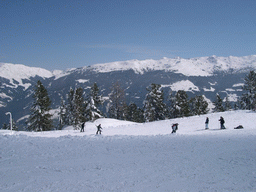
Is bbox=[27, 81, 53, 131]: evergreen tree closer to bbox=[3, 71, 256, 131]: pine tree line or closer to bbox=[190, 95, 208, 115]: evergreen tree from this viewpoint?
bbox=[3, 71, 256, 131]: pine tree line

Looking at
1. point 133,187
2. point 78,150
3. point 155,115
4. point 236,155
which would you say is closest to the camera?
point 133,187

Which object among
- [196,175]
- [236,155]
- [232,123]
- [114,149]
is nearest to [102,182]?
[196,175]

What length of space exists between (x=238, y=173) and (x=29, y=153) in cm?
1284

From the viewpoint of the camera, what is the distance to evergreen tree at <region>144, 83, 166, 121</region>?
5360cm

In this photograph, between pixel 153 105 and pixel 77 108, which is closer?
pixel 77 108

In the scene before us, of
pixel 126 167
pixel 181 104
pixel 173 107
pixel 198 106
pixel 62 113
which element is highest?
pixel 181 104

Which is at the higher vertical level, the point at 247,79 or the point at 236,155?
the point at 247,79

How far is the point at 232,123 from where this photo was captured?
99.8 ft

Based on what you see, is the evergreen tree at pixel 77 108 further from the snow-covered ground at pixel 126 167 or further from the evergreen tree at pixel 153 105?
the snow-covered ground at pixel 126 167

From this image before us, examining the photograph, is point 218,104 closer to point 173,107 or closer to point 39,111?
point 173,107

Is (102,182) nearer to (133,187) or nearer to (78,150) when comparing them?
(133,187)

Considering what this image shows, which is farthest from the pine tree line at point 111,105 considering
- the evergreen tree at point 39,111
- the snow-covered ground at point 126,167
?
the snow-covered ground at point 126,167

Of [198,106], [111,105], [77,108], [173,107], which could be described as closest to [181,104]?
[173,107]

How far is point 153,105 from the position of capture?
54562 mm
